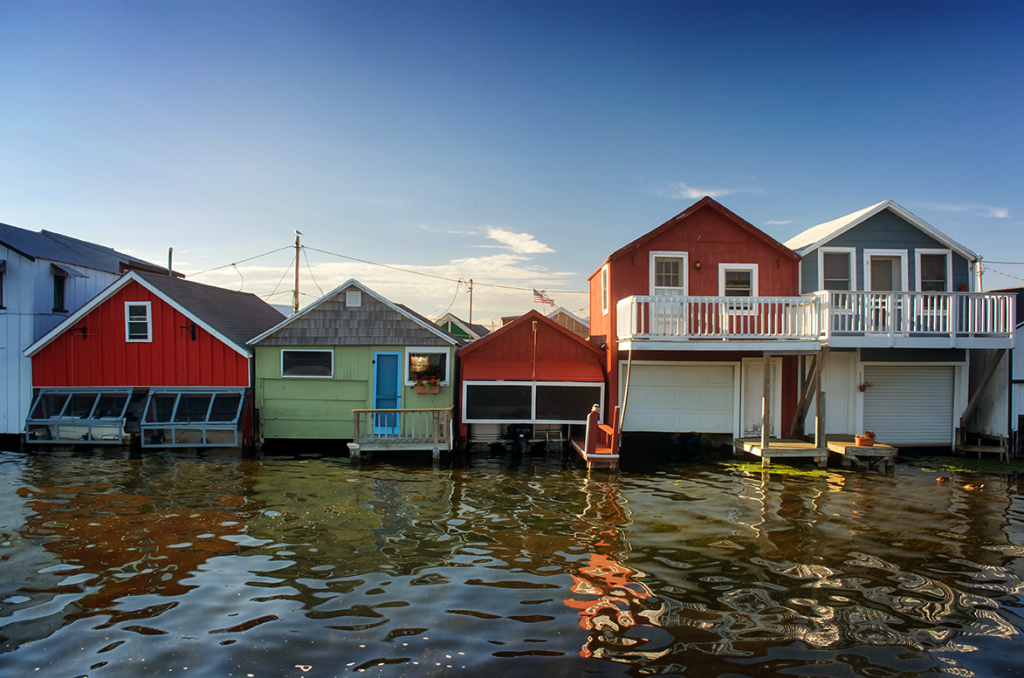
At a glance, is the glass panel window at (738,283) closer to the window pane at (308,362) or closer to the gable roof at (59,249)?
the window pane at (308,362)

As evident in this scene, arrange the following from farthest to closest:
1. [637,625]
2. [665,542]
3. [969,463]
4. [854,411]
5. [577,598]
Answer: [854,411] → [969,463] → [665,542] → [577,598] → [637,625]

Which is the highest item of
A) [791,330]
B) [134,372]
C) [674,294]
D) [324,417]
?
[674,294]

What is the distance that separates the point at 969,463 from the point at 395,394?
15757 mm

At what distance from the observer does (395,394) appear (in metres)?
16.4

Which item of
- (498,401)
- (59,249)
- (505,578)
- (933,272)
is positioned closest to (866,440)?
(933,272)

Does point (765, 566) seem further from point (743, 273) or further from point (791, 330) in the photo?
point (743, 273)

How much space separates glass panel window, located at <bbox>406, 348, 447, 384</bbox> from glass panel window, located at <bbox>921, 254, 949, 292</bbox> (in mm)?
14362

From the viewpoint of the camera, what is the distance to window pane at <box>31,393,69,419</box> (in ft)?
54.1

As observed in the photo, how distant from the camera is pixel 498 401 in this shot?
16.0m

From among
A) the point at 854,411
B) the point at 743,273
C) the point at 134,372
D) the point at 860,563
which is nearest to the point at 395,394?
the point at 134,372

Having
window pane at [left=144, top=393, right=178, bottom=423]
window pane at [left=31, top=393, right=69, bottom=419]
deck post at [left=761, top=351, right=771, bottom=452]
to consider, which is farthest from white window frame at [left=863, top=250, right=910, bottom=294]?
window pane at [left=31, top=393, right=69, bottom=419]

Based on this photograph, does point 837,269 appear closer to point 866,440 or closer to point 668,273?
point 668,273

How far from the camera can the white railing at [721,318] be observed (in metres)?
14.7

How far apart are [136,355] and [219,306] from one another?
2869 millimetres
